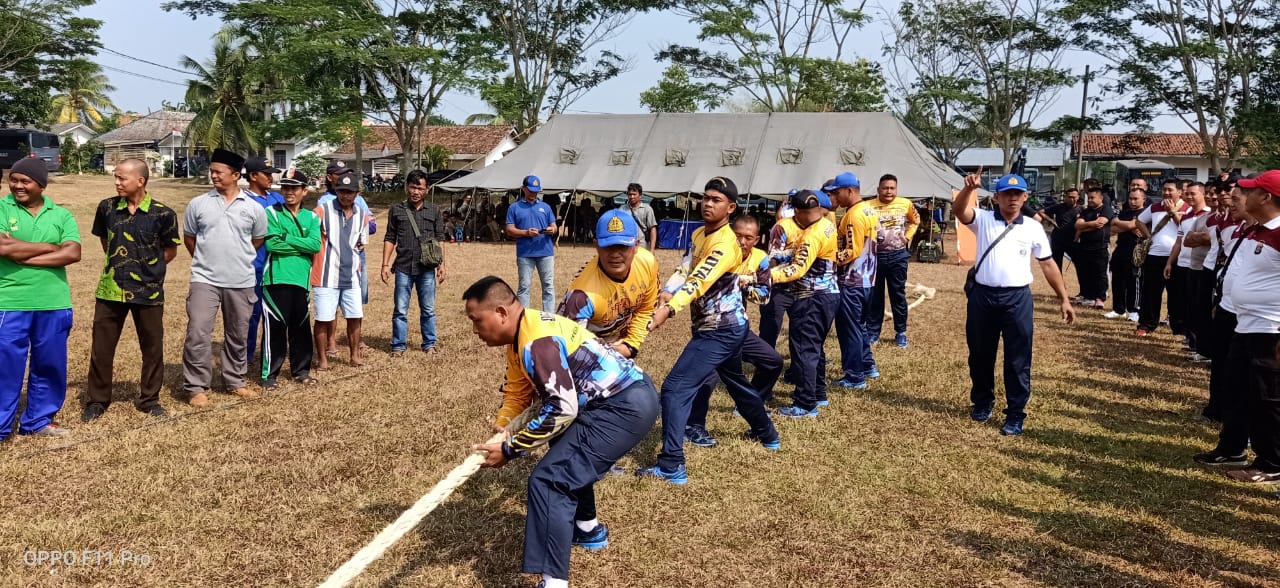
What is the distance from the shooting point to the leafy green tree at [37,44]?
34094mm

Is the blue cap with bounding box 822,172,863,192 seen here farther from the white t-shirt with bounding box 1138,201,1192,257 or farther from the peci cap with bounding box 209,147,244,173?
the peci cap with bounding box 209,147,244,173

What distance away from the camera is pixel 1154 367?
8.64 m

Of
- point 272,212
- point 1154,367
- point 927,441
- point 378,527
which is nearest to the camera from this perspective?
point 378,527

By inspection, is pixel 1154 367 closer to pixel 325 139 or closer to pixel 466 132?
pixel 325 139

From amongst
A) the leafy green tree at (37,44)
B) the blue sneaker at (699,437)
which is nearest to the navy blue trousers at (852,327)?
the blue sneaker at (699,437)

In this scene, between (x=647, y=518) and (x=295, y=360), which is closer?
(x=647, y=518)

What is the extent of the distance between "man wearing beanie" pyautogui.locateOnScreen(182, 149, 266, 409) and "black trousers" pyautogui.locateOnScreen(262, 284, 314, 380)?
Result: 0.48 metres

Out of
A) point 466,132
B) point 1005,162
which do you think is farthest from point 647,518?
point 466,132

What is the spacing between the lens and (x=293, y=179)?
23.2 feet

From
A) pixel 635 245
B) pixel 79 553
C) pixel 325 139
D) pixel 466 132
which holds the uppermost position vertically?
pixel 466 132

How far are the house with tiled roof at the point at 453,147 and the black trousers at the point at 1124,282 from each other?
43658 mm

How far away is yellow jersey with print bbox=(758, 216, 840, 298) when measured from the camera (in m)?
6.25

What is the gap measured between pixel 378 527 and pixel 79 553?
135cm

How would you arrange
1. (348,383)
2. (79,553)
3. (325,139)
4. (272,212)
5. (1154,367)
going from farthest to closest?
(325,139) → (1154,367) → (348,383) → (272,212) → (79,553)
